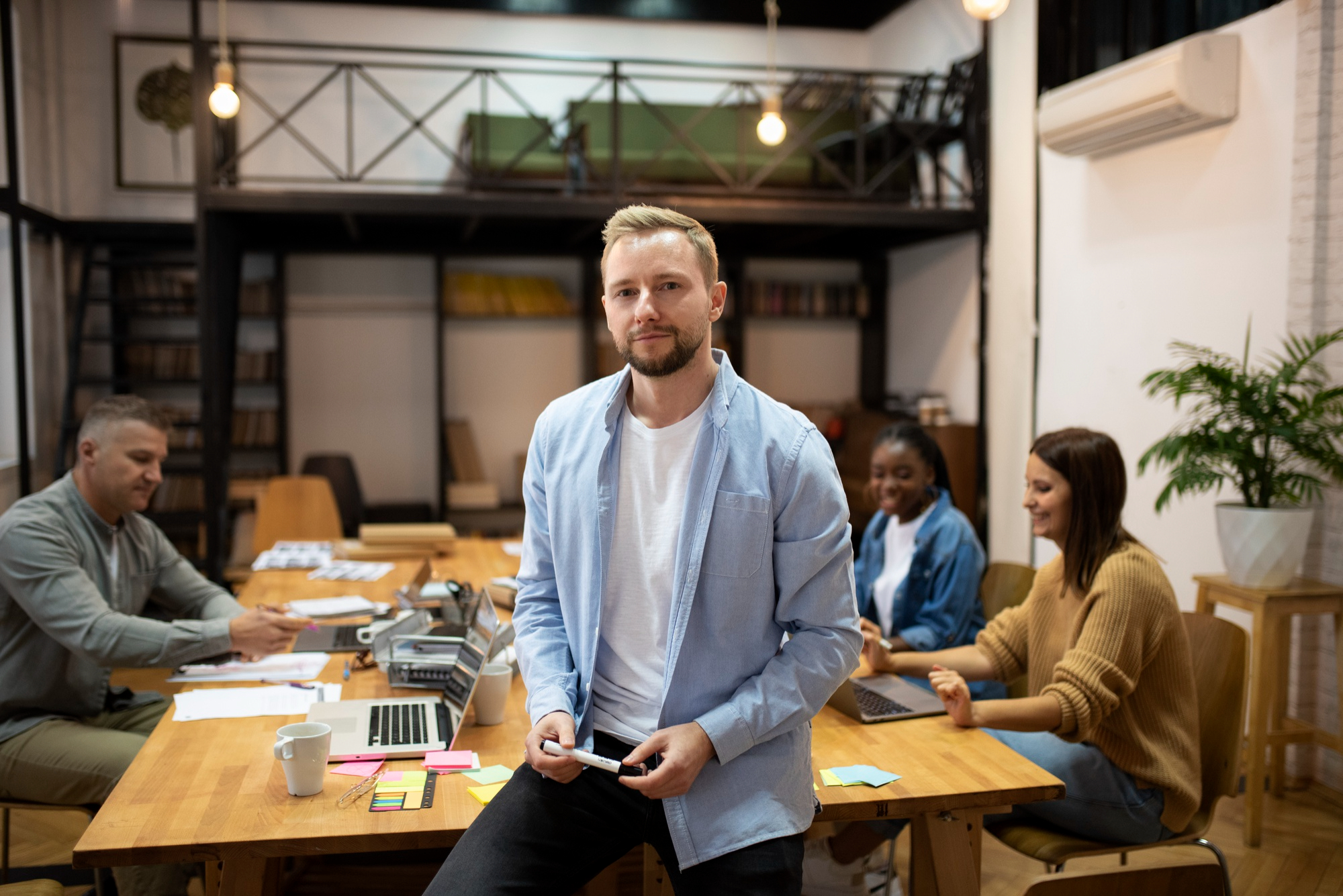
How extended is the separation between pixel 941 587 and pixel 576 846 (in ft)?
→ 5.62

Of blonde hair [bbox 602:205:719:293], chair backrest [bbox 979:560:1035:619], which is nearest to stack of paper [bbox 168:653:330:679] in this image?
blonde hair [bbox 602:205:719:293]

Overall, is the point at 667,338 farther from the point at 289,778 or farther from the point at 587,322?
the point at 587,322

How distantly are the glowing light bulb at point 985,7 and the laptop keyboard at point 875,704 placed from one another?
2619mm

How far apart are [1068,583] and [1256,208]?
2.66 meters

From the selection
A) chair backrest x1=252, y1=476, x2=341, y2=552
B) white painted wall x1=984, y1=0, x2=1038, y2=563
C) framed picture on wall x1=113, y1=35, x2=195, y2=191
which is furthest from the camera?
framed picture on wall x1=113, y1=35, x2=195, y2=191

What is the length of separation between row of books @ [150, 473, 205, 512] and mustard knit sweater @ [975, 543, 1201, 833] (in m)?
6.45

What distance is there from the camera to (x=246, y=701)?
246 cm

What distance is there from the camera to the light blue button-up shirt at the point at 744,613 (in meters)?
1.73

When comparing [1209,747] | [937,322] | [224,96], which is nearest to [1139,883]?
[1209,747]

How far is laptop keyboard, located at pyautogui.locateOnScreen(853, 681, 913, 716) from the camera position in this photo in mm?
2393

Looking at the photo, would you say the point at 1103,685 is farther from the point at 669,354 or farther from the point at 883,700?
the point at 669,354

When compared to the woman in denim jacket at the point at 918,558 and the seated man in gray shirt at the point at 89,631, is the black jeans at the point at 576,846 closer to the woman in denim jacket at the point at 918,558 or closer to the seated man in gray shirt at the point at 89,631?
the seated man in gray shirt at the point at 89,631

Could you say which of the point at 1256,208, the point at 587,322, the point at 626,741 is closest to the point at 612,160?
the point at 587,322

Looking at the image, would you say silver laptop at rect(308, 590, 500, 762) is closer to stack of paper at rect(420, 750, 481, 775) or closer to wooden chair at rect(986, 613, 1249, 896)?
stack of paper at rect(420, 750, 481, 775)
